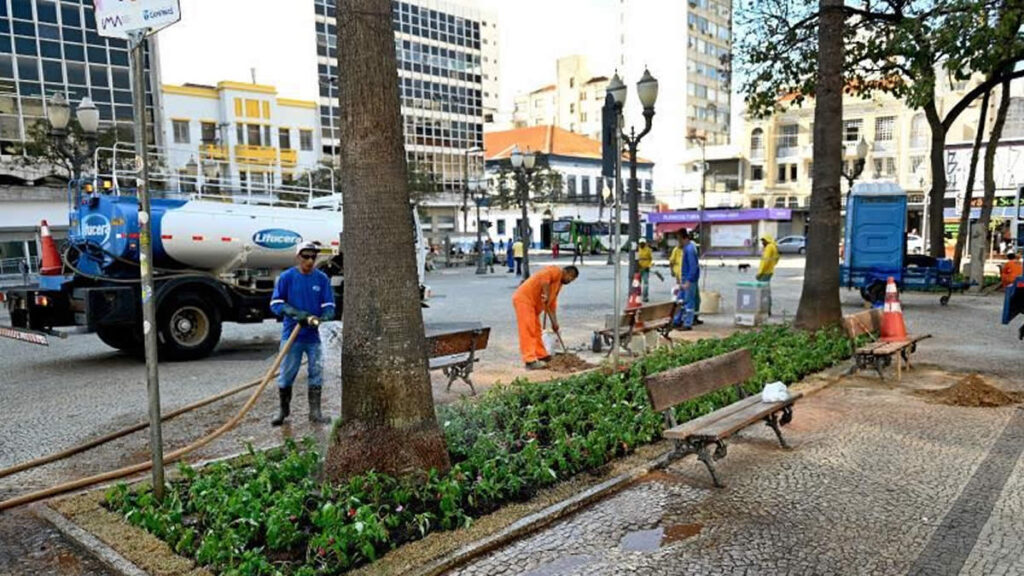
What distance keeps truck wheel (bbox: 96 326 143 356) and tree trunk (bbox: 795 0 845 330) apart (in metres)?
9.97

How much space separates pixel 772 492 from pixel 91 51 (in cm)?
4444

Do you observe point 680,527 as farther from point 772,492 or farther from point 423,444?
point 423,444

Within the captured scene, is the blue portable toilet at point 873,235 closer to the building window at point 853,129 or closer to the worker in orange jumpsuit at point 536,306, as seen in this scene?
the worker in orange jumpsuit at point 536,306

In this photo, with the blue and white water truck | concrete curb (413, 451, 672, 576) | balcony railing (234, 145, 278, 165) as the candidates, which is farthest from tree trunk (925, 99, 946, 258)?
balcony railing (234, 145, 278, 165)

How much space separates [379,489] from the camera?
4180mm

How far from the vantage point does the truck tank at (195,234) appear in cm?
998

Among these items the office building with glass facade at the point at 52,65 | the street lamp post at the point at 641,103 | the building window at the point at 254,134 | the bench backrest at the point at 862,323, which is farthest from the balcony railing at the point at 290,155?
the bench backrest at the point at 862,323

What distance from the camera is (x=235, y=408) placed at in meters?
7.34

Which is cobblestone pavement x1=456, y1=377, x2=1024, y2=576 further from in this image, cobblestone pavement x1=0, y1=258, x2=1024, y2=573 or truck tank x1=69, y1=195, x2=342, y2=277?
truck tank x1=69, y1=195, x2=342, y2=277

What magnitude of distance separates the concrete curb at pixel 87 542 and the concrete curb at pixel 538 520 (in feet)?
5.07

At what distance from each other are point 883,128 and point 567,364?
5479cm

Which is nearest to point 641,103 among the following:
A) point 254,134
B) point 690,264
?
point 690,264

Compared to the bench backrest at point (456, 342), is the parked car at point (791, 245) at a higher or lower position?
lower

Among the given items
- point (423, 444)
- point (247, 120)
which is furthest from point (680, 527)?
point (247, 120)
